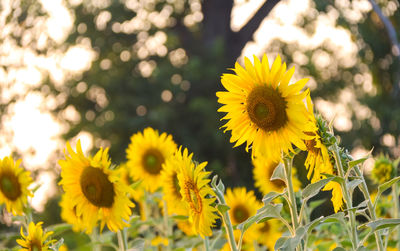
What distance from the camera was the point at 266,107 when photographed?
1.26 metres

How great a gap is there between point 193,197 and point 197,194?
1 centimetres

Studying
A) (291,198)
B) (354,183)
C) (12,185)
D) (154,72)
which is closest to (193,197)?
(291,198)

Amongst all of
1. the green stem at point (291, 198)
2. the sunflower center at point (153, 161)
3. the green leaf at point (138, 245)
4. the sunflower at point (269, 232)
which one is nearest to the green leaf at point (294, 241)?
the green stem at point (291, 198)

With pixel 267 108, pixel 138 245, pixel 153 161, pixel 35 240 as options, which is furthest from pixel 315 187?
pixel 153 161

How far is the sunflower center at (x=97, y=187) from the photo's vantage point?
1.55 meters

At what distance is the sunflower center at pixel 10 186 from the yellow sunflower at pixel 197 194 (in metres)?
0.75

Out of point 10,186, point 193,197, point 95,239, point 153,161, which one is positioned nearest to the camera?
point 193,197

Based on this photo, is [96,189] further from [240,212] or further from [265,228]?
[265,228]

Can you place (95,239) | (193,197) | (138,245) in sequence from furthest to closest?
(95,239) < (138,245) < (193,197)

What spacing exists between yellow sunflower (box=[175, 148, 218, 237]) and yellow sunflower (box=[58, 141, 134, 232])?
0.70ft

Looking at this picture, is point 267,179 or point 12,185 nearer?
point 12,185

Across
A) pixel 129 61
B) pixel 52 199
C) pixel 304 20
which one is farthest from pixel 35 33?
pixel 304 20

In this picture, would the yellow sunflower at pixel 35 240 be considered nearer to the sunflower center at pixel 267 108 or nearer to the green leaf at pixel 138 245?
the green leaf at pixel 138 245

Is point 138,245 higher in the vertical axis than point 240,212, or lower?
higher
